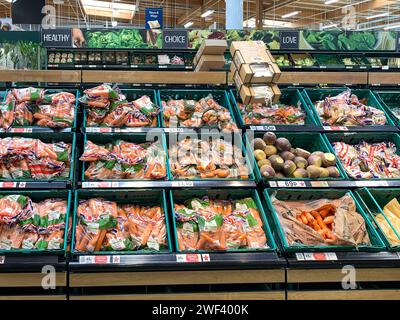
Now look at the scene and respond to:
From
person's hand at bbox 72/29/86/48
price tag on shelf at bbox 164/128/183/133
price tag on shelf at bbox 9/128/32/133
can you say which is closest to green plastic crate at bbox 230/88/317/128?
price tag on shelf at bbox 164/128/183/133

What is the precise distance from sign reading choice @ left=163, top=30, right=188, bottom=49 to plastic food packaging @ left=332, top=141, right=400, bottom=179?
4.87 metres

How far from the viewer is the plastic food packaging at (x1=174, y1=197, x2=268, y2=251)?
2.25 metres

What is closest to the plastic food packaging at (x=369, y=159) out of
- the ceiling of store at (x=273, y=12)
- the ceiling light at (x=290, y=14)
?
the ceiling of store at (x=273, y=12)

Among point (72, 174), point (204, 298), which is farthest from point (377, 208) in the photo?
point (72, 174)

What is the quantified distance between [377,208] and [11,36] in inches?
270

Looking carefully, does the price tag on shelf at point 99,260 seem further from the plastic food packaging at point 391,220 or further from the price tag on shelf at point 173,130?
the plastic food packaging at point 391,220

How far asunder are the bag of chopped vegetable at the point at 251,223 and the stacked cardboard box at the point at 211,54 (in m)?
1.17

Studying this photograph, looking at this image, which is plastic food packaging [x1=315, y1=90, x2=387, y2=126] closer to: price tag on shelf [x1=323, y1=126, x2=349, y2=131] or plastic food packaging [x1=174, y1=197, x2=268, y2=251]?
price tag on shelf [x1=323, y1=126, x2=349, y2=131]

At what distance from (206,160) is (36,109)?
1.14 metres

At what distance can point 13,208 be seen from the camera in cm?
224

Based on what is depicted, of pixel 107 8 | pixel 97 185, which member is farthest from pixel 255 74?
pixel 107 8

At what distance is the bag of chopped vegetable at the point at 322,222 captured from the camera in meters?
2.30

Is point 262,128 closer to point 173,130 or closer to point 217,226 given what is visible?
point 173,130

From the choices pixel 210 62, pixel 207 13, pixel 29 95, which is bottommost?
pixel 29 95
